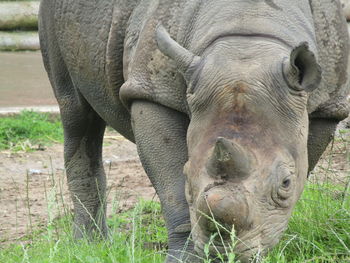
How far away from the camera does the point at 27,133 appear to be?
9.80 meters

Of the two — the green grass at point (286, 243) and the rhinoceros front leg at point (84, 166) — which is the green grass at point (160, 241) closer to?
the green grass at point (286, 243)

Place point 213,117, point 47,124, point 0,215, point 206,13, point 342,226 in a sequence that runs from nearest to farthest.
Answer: point 213,117, point 206,13, point 342,226, point 0,215, point 47,124

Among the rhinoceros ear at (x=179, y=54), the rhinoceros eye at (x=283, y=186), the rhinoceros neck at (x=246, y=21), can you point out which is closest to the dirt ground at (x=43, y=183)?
the rhinoceros neck at (x=246, y=21)

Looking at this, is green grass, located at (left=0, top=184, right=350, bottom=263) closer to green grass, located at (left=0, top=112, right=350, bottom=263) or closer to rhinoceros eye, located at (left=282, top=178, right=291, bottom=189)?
green grass, located at (left=0, top=112, right=350, bottom=263)

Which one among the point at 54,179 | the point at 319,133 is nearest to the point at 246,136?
the point at 319,133

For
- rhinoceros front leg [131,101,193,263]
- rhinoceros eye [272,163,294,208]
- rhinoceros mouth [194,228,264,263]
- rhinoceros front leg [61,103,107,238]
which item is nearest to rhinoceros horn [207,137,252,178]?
rhinoceros eye [272,163,294,208]

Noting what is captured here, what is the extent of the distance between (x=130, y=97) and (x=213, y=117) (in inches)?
35.6

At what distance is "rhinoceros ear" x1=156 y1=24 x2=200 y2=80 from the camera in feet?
14.4

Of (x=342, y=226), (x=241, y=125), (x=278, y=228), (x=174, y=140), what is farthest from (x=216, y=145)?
(x=342, y=226)

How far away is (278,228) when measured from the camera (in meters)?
4.22

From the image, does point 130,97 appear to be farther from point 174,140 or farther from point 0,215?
point 0,215

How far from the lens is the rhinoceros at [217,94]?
13.4 feet

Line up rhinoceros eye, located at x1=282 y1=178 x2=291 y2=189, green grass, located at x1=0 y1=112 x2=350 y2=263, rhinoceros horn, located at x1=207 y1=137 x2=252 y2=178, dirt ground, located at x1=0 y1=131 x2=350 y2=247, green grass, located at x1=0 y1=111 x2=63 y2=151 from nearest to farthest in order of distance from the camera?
1. rhinoceros horn, located at x1=207 y1=137 x2=252 y2=178
2. rhinoceros eye, located at x1=282 y1=178 x2=291 y2=189
3. green grass, located at x1=0 y1=112 x2=350 y2=263
4. dirt ground, located at x1=0 y1=131 x2=350 y2=247
5. green grass, located at x1=0 y1=111 x2=63 y2=151

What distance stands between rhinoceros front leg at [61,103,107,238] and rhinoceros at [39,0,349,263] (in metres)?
0.55
